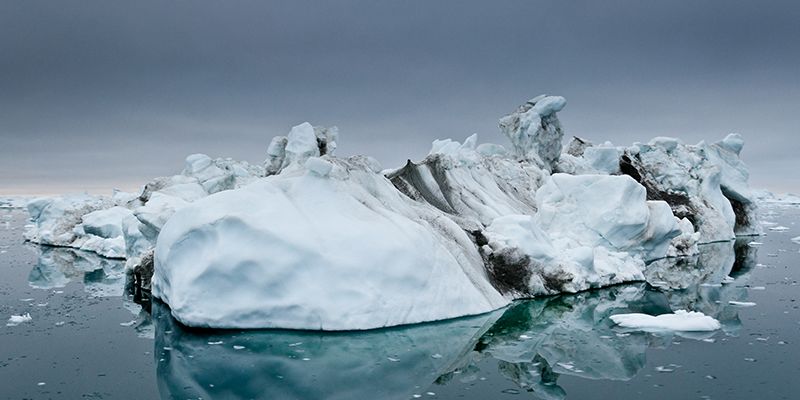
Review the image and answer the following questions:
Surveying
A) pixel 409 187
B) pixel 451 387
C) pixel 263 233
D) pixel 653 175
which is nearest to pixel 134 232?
pixel 409 187

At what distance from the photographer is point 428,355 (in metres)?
11.6

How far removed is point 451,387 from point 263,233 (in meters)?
5.94

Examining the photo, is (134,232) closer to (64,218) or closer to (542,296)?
(542,296)

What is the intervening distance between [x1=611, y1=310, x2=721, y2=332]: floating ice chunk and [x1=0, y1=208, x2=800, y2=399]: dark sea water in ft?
1.01

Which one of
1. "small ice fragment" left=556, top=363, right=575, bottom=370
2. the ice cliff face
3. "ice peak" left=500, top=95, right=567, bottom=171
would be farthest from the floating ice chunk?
"ice peak" left=500, top=95, right=567, bottom=171

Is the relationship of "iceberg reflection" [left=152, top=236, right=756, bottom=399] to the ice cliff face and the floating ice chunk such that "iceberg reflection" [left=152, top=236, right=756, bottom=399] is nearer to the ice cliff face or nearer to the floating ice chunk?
the floating ice chunk

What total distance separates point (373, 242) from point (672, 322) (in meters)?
6.99

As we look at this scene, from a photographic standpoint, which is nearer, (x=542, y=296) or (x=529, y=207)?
(x=542, y=296)

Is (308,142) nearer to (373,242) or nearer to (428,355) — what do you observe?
(373,242)

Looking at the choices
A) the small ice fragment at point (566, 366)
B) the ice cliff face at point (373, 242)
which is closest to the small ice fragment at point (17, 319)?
the ice cliff face at point (373, 242)

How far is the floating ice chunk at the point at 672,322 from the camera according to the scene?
44.1 ft

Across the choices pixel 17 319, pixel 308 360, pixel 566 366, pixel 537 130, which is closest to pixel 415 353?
pixel 308 360

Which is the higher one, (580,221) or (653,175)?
(653,175)

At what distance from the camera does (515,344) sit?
1260cm
